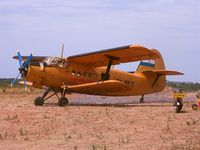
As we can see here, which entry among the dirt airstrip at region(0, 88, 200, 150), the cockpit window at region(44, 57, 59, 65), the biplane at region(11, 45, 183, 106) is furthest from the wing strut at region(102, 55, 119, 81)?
the dirt airstrip at region(0, 88, 200, 150)

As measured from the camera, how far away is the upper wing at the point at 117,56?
758 inches

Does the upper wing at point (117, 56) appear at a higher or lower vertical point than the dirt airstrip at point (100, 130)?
higher

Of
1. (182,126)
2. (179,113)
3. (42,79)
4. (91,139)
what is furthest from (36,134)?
(42,79)

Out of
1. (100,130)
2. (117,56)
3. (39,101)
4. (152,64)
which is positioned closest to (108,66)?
(117,56)

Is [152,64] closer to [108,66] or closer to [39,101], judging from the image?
[108,66]

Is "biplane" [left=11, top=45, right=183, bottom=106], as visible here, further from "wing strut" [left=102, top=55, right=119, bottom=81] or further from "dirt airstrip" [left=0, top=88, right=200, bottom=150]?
"dirt airstrip" [left=0, top=88, right=200, bottom=150]

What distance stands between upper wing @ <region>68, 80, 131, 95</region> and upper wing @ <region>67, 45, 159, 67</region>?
135 cm

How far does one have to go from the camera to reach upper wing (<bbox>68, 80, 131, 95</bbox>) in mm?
20094

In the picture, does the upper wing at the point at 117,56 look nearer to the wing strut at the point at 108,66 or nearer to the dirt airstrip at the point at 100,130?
the wing strut at the point at 108,66

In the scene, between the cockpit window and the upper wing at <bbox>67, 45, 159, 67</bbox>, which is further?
the cockpit window

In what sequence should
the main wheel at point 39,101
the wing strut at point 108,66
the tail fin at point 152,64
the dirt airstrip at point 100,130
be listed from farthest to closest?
the tail fin at point 152,64 → the wing strut at point 108,66 → the main wheel at point 39,101 → the dirt airstrip at point 100,130

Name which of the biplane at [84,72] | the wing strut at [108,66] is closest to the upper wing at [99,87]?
the biplane at [84,72]

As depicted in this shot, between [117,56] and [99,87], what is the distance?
1804mm

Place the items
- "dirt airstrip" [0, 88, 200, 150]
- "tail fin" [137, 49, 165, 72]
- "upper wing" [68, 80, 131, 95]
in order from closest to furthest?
"dirt airstrip" [0, 88, 200, 150]
"upper wing" [68, 80, 131, 95]
"tail fin" [137, 49, 165, 72]
